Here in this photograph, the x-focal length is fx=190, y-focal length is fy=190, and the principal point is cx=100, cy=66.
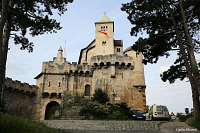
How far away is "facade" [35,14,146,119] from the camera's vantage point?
2639cm

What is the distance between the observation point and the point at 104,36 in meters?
36.7

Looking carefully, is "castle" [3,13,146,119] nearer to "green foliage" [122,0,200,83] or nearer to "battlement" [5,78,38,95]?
"battlement" [5,78,38,95]

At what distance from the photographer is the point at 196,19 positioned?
46.8 ft

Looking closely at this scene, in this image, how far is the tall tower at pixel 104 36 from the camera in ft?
117

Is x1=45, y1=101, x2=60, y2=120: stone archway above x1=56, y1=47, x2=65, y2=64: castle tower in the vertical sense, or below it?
below

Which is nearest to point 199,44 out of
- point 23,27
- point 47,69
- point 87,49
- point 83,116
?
point 83,116

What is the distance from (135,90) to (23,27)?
59.1 feet

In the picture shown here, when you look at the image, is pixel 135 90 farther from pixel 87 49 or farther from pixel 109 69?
pixel 87 49

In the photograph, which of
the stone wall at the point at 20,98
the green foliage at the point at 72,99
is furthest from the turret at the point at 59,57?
the green foliage at the point at 72,99

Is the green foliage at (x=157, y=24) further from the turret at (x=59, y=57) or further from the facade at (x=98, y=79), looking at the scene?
the turret at (x=59, y=57)

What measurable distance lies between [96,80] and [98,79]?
0.33 m

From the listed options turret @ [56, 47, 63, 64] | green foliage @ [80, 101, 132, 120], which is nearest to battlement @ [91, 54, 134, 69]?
turret @ [56, 47, 63, 64]

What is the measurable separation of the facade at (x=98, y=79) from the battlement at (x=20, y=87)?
103 cm

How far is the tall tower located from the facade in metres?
0.96
